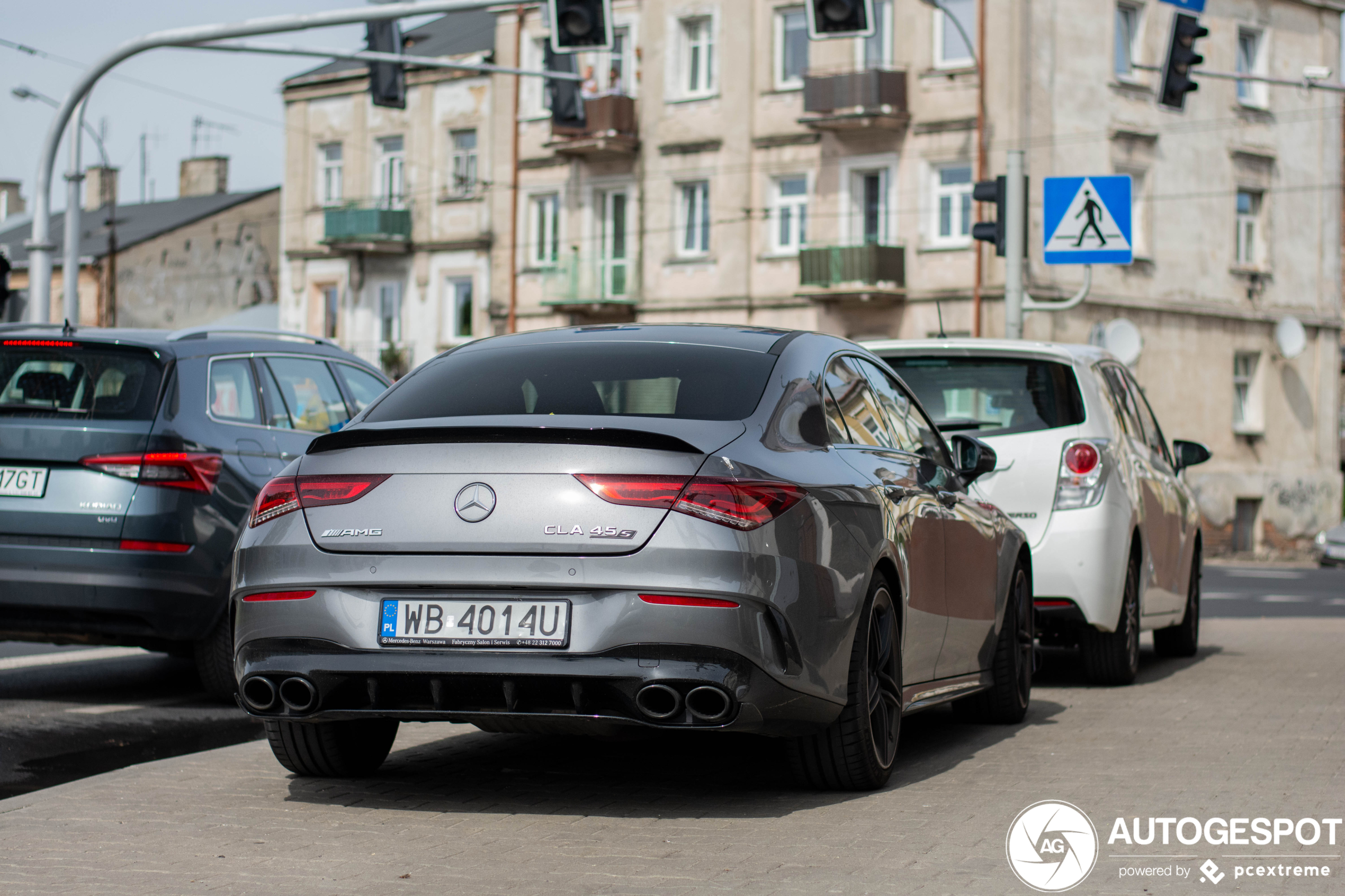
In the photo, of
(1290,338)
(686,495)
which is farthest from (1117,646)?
(1290,338)

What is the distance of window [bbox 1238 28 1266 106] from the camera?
134 feet

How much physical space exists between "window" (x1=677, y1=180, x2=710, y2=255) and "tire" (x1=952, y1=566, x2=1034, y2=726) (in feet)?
108

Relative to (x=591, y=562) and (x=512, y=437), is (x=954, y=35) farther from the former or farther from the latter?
(x=591, y=562)

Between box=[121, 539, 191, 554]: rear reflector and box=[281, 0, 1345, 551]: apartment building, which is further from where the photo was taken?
box=[281, 0, 1345, 551]: apartment building

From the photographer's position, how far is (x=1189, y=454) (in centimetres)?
1183

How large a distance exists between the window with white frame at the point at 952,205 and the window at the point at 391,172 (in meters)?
15.3

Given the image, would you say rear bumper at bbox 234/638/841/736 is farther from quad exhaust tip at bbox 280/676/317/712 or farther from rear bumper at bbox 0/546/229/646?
rear bumper at bbox 0/546/229/646

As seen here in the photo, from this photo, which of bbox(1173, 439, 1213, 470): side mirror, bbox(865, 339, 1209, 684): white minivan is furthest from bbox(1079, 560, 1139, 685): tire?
bbox(1173, 439, 1213, 470): side mirror

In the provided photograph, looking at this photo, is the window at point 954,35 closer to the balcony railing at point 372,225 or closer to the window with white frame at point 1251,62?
the window with white frame at point 1251,62

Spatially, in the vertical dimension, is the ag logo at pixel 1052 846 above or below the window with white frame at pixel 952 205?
below

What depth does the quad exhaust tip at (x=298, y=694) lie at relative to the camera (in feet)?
18.5

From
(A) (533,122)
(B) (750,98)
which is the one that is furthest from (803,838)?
(A) (533,122)

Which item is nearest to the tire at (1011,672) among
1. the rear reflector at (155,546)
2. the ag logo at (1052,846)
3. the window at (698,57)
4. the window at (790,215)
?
the ag logo at (1052,846)

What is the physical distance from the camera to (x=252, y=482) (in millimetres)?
8891
